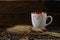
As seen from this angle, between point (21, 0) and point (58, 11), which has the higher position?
point (21, 0)

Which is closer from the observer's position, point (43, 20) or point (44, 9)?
point (43, 20)

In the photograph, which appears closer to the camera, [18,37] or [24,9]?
[18,37]

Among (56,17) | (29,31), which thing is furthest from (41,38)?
(56,17)

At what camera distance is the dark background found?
5.01 feet

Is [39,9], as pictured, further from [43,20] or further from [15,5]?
[43,20]

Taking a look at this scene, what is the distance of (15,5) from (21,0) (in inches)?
3.0

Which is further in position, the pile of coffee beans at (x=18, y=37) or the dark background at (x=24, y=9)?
the dark background at (x=24, y=9)

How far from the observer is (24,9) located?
1566 millimetres

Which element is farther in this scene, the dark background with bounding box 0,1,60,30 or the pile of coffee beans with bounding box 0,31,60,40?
the dark background with bounding box 0,1,60,30

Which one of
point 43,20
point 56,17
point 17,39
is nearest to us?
point 17,39

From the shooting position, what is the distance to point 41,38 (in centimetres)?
70

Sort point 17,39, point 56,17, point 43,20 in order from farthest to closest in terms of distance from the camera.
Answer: point 56,17 < point 43,20 < point 17,39

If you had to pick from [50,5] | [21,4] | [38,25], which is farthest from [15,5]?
[38,25]

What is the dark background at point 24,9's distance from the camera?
1528 mm
